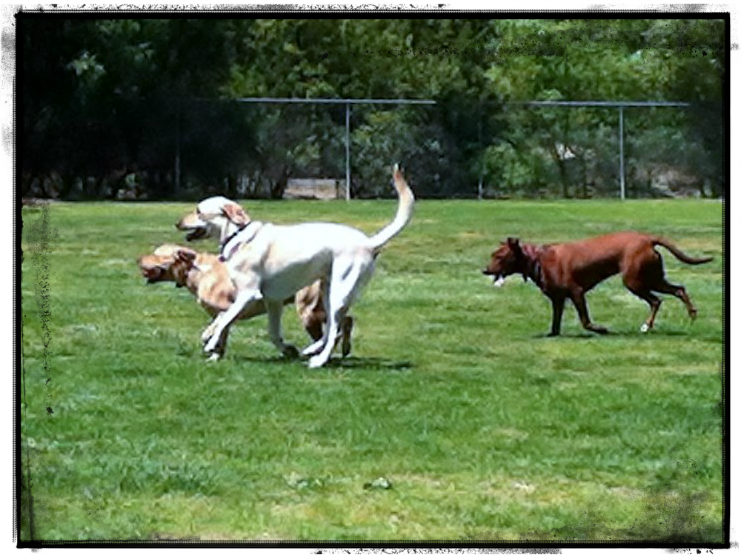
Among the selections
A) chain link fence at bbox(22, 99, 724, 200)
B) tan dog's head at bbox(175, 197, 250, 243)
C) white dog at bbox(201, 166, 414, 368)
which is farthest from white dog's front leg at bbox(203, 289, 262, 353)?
chain link fence at bbox(22, 99, 724, 200)

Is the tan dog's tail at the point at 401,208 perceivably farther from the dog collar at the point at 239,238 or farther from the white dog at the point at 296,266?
the dog collar at the point at 239,238

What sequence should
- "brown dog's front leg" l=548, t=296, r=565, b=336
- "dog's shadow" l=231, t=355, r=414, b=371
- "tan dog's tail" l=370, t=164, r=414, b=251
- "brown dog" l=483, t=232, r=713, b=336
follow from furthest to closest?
"brown dog" l=483, t=232, r=713, b=336 < "brown dog's front leg" l=548, t=296, r=565, b=336 < "dog's shadow" l=231, t=355, r=414, b=371 < "tan dog's tail" l=370, t=164, r=414, b=251

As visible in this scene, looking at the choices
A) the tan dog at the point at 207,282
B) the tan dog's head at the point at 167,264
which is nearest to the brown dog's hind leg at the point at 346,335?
the tan dog at the point at 207,282

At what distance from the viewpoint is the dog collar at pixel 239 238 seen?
400cm

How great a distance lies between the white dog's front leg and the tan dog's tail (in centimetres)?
48

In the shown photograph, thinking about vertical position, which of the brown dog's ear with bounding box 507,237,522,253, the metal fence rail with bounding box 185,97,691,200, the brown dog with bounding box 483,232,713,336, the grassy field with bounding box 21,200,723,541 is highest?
the metal fence rail with bounding box 185,97,691,200

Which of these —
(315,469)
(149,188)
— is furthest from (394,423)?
(149,188)

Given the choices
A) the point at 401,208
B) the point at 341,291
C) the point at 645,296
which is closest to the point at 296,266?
the point at 341,291

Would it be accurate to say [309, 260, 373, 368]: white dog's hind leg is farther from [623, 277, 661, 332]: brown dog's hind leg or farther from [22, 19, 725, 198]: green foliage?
[623, 277, 661, 332]: brown dog's hind leg

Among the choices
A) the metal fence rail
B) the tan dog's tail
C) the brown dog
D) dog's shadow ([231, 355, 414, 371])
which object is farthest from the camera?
the brown dog

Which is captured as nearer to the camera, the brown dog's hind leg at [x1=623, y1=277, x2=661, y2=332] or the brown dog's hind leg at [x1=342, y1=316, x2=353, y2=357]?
the brown dog's hind leg at [x1=342, y1=316, x2=353, y2=357]

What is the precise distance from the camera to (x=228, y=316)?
4.16m

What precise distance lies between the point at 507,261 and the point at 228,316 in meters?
0.91

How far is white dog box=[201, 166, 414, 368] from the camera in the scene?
13.3 feet
